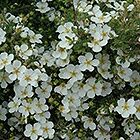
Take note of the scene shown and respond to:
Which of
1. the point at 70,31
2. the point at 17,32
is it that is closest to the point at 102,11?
the point at 70,31

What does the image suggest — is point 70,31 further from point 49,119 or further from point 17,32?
point 49,119

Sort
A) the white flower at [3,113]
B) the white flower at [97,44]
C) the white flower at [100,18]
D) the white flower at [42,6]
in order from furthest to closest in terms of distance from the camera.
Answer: the white flower at [42,6] → the white flower at [3,113] → the white flower at [100,18] → the white flower at [97,44]

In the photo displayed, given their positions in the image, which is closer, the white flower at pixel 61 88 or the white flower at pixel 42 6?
the white flower at pixel 61 88

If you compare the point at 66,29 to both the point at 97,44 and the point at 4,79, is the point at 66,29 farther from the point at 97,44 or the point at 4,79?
the point at 4,79

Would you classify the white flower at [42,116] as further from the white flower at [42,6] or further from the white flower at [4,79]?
the white flower at [42,6]

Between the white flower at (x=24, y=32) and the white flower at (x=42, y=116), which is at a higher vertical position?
the white flower at (x=24, y=32)

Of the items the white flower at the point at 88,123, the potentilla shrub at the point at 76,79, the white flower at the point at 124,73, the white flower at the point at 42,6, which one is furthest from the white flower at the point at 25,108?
the white flower at the point at 42,6
